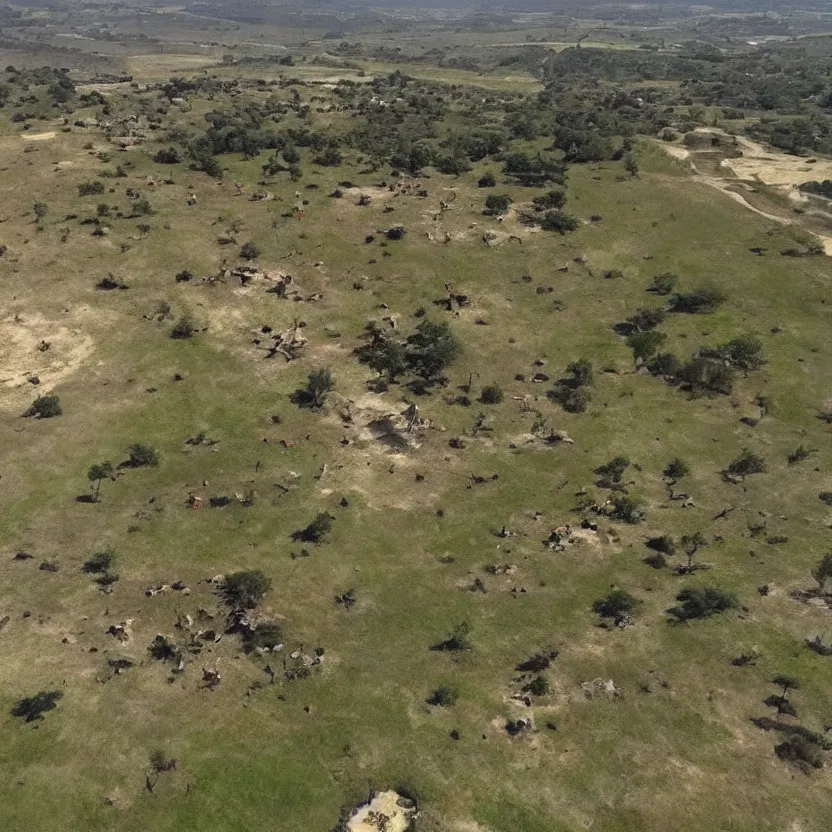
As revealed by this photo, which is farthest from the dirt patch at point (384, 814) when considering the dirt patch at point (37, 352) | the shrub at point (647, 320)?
the shrub at point (647, 320)

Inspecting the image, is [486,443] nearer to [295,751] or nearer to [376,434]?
[376,434]

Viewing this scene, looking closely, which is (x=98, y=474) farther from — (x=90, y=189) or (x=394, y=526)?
(x=90, y=189)

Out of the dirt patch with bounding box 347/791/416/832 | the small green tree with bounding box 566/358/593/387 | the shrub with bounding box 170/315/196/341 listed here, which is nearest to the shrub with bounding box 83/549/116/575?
the dirt patch with bounding box 347/791/416/832

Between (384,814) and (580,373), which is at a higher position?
(384,814)

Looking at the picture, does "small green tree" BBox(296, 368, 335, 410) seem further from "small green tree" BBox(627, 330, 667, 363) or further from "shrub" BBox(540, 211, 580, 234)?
"shrub" BBox(540, 211, 580, 234)

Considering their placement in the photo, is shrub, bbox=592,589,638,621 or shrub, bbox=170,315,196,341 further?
shrub, bbox=170,315,196,341

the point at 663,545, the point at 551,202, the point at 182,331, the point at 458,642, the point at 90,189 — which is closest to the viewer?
the point at 458,642

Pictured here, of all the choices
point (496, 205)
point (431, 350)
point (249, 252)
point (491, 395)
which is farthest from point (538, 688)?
point (496, 205)
